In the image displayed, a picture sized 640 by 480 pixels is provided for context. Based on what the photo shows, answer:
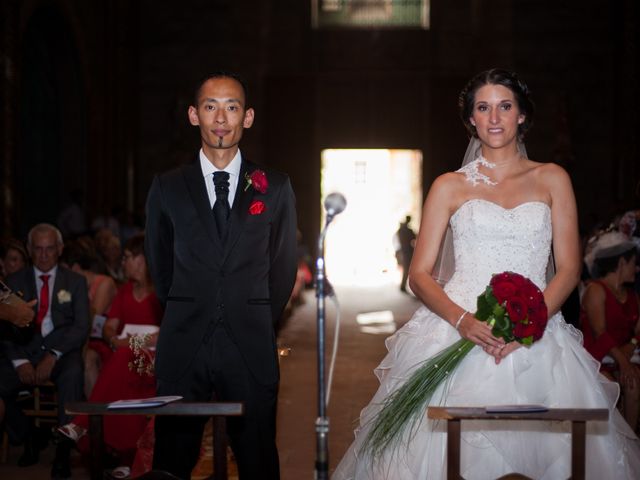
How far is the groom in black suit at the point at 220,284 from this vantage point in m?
3.82

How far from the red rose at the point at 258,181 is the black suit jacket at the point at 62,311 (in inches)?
131

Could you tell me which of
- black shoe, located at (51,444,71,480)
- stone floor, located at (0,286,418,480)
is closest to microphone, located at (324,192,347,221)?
stone floor, located at (0,286,418,480)

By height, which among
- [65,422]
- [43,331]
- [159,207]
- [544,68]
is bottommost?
[65,422]

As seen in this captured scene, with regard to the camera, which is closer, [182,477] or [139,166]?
[182,477]

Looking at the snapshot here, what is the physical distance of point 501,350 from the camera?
412cm

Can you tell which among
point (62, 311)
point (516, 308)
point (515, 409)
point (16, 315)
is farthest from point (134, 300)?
point (515, 409)

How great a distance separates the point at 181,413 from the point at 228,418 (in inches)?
19.3

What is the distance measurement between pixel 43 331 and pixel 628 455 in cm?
406

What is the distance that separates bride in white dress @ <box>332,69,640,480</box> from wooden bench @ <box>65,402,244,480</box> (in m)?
0.88

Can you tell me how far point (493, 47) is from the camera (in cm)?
2147

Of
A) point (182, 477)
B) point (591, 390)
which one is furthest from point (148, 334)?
point (591, 390)

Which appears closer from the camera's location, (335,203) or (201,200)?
(335,203)

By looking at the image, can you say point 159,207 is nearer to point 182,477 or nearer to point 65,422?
point 182,477

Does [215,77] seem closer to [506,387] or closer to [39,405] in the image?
[506,387]
